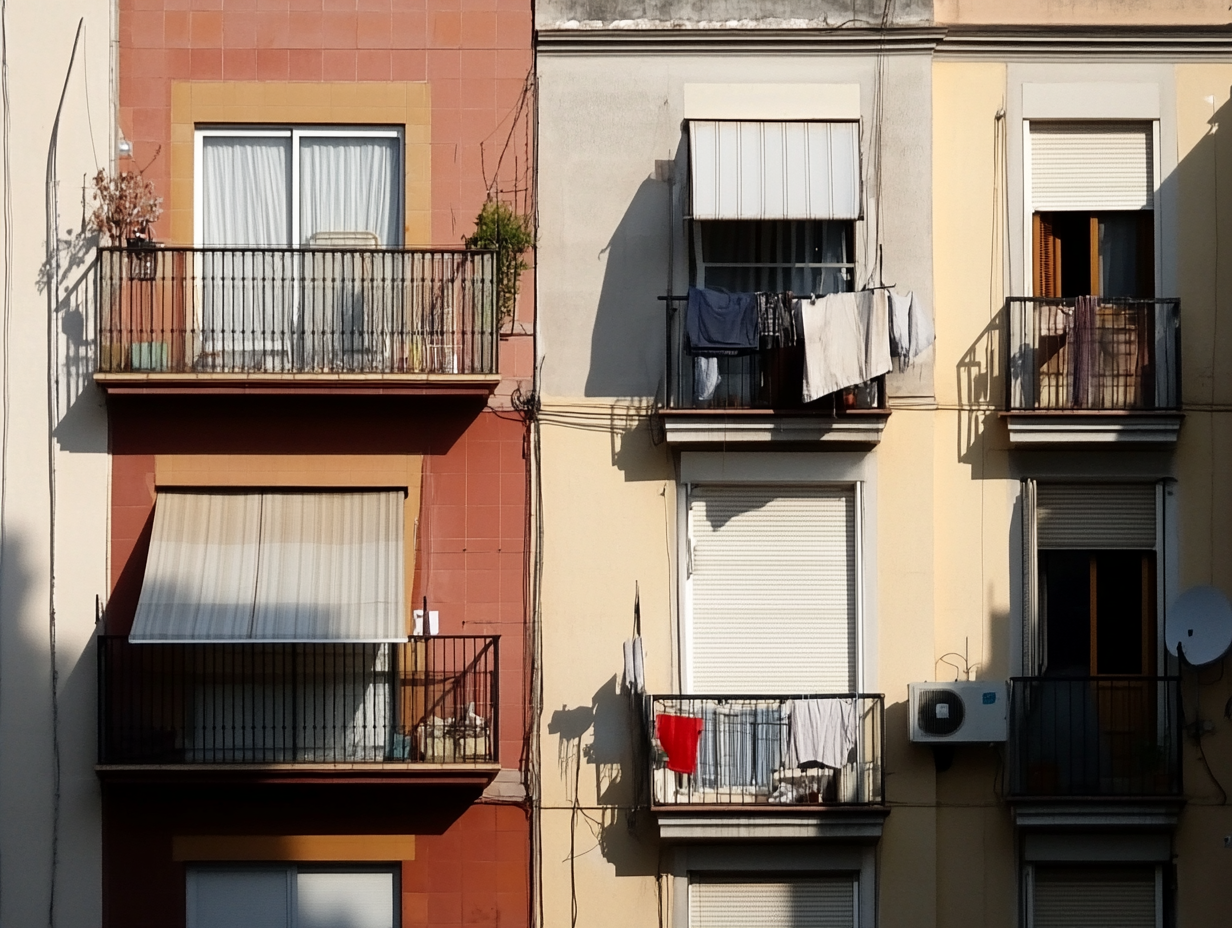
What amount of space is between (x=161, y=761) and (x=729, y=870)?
5387 mm

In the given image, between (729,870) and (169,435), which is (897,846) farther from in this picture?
(169,435)

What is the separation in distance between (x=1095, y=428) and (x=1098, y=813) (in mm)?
3608

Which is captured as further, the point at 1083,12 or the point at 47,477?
the point at 1083,12

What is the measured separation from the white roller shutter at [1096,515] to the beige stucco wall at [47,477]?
9.14 meters

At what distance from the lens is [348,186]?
17.2m

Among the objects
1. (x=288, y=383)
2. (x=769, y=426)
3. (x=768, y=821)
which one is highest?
(x=288, y=383)

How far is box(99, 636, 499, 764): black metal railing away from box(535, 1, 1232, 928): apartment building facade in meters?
0.86

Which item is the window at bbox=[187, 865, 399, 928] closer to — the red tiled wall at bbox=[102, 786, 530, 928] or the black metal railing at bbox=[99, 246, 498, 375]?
the red tiled wall at bbox=[102, 786, 530, 928]

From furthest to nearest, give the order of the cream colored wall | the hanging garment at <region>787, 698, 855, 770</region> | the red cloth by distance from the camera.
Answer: the cream colored wall → the hanging garment at <region>787, 698, 855, 770</region> → the red cloth

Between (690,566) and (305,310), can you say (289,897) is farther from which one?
(305,310)

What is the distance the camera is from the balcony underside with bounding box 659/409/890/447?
16.3m

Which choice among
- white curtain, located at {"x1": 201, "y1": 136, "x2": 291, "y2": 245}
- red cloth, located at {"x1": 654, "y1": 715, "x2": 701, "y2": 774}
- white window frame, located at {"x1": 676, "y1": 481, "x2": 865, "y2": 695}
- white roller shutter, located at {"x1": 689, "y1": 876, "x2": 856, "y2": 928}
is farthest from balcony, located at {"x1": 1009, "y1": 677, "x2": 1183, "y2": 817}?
white curtain, located at {"x1": 201, "y1": 136, "x2": 291, "y2": 245}

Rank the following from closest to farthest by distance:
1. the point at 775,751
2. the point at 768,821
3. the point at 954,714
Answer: the point at 768,821
the point at 954,714
the point at 775,751

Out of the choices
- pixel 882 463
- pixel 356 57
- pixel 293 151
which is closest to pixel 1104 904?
pixel 882 463
